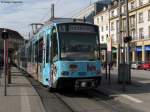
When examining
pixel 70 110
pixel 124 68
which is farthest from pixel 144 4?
pixel 70 110

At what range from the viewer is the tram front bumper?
57.1ft

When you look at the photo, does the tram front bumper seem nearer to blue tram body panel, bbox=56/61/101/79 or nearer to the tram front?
the tram front

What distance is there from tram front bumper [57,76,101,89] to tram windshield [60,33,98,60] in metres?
0.88

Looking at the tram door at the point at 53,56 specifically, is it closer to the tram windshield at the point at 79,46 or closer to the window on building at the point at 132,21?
the tram windshield at the point at 79,46

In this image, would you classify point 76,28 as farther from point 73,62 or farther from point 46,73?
point 46,73

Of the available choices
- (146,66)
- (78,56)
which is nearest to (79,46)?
(78,56)

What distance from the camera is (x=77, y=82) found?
17484 millimetres

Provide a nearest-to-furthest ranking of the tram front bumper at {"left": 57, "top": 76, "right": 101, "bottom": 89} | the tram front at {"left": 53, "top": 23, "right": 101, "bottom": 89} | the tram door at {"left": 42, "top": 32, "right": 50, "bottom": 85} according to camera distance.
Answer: the tram front at {"left": 53, "top": 23, "right": 101, "bottom": 89}, the tram front bumper at {"left": 57, "top": 76, "right": 101, "bottom": 89}, the tram door at {"left": 42, "top": 32, "right": 50, "bottom": 85}

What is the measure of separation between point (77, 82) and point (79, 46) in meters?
1.57

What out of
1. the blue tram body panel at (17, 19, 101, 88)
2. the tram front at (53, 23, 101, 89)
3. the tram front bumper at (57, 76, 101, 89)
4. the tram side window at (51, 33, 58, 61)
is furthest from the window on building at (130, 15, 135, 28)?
the tram front bumper at (57, 76, 101, 89)

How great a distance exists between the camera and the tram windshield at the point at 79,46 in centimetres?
1747

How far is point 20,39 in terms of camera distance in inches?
4375

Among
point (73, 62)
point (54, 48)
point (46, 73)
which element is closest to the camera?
point (73, 62)

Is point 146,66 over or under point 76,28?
under
